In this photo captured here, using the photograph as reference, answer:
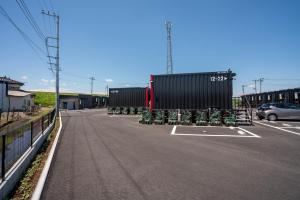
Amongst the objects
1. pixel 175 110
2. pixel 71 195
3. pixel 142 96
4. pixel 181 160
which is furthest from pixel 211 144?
pixel 142 96

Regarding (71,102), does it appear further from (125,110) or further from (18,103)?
(125,110)

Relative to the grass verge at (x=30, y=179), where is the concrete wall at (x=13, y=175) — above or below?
above

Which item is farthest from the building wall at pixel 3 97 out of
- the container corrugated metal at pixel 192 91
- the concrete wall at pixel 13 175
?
the concrete wall at pixel 13 175

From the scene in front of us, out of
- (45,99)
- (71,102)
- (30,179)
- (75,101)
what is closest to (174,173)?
(30,179)

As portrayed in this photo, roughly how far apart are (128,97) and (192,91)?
672 inches

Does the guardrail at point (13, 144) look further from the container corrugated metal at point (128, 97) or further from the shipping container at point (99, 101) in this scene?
the shipping container at point (99, 101)

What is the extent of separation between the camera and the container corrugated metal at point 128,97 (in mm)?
31656

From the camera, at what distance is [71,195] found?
13.5ft

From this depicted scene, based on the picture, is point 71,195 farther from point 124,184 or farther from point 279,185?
point 279,185

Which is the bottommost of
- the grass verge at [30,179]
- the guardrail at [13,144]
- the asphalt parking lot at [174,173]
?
the grass verge at [30,179]

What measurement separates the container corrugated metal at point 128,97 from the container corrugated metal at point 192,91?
1372 centimetres

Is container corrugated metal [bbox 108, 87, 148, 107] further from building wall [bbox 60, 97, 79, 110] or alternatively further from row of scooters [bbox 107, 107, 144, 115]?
building wall [bbox 60, 97, 79, 110]

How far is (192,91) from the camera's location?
16688 mm

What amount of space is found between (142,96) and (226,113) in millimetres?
17152
